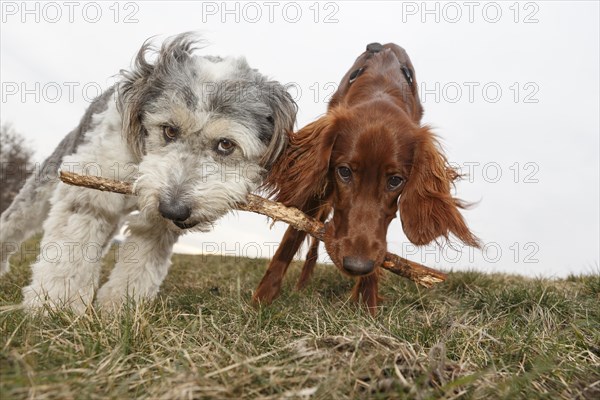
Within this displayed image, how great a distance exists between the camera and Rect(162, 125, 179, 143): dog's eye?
4348 millimetres

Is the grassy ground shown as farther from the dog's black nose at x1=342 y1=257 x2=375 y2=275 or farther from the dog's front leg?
the dog's front leg

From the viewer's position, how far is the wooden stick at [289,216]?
13.6ft

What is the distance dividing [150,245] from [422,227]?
8.49ft

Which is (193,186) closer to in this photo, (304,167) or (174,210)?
(174,210)

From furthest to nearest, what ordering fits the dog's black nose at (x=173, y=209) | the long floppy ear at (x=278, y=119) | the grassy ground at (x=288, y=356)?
the long floppy ear at (x=278, y=119) → the dog's black nose at (x=173, y=209) → the grassy ground at (x=288, y=356)

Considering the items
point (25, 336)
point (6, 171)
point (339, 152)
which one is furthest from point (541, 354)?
point (6, 171)

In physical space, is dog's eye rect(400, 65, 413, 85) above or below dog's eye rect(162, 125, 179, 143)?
above

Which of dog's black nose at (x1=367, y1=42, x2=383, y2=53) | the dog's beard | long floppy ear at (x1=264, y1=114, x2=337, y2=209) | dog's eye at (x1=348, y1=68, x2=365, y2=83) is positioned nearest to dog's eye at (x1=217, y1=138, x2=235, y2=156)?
the dog's beard

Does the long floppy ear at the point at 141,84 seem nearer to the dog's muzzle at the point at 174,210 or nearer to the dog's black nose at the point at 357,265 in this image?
the dog's muzzle at the point at 174,210

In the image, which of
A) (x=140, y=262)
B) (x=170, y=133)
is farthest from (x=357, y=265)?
(x=140, y=262)

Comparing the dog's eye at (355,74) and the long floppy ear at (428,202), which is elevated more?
the dog's eye at (355,74)

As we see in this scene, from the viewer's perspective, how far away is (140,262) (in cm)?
515

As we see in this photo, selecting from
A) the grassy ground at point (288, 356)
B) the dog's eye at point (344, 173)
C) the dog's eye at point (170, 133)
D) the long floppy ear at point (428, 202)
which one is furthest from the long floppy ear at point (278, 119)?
the grassy ground at point (288, 356)

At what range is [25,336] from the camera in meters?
2.81
